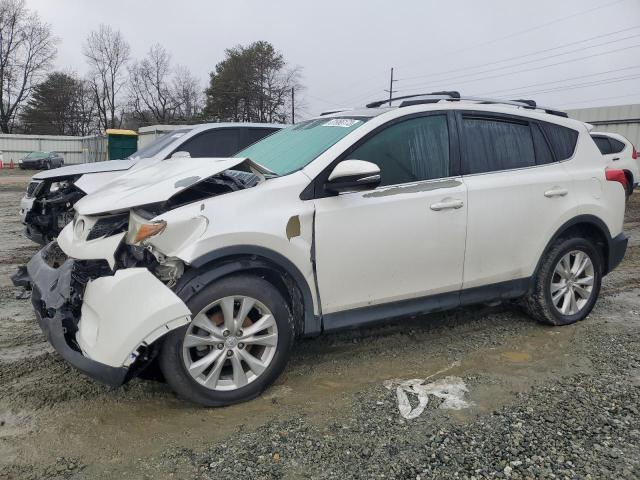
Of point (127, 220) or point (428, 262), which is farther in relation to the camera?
point (428, 262)

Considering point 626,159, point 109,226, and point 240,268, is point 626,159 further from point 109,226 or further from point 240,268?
point 109,226

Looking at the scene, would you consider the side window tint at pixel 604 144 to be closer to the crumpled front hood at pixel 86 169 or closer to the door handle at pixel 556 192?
the door handle at pixel 556 192

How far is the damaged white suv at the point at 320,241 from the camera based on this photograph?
2.77 meters

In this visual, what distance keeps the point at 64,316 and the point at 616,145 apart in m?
12.0

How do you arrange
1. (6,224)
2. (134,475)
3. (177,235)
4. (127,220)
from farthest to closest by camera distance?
(6,224) → (127,220) → (177,235) → (134,475)

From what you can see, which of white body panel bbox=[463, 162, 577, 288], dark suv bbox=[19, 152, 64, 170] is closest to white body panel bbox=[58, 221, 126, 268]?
white body panel bbox=[463, 162, 577, 288]

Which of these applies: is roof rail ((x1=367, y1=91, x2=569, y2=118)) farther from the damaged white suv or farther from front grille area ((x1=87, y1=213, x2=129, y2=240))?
front grille area ((x1=87, y1=213, x2=129, y2=240))

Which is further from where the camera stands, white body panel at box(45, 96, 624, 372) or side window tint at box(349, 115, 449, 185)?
side window tint at box(349, 115, 449, 185)

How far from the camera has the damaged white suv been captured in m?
2.77

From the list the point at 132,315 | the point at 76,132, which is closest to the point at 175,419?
the point at 132,315

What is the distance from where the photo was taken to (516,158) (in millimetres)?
4035

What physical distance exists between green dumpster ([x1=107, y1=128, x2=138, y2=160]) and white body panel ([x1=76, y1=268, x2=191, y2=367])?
65.6ft

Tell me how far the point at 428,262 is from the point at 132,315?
1.94 metres

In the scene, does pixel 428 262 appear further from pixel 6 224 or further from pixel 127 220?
pixel 6 224
